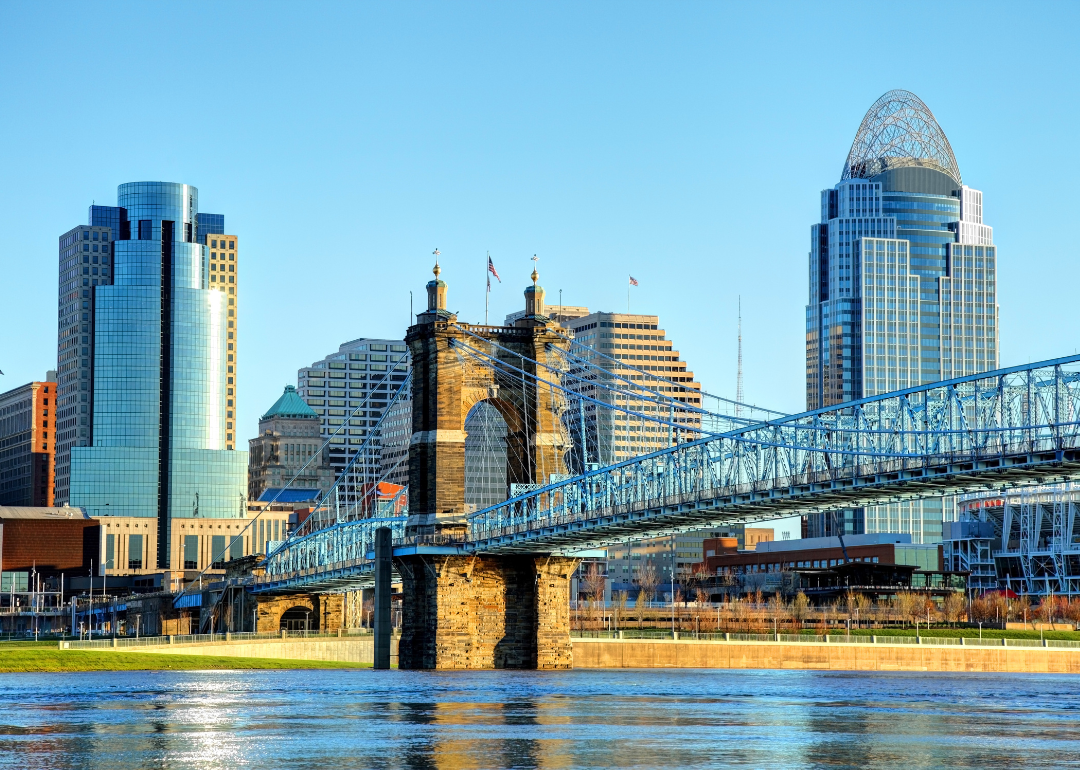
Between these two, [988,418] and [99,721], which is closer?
[99,721]

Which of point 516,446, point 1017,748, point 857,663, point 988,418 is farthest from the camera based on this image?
point 857,663

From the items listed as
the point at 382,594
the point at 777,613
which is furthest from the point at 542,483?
the point at 777,613

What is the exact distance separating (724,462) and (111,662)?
134 ft

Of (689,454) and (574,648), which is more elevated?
(689,454)

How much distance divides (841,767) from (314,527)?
6154 inches

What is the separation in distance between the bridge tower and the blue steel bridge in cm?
21

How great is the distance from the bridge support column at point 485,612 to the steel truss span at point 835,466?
3282 mm

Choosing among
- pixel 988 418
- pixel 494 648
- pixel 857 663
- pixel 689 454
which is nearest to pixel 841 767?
pixel 988 418

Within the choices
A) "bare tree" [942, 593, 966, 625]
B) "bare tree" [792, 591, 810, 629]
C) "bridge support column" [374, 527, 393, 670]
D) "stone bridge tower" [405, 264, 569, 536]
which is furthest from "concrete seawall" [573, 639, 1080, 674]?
"bare tree" [942, 593, 966, 625]

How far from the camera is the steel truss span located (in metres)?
78.2

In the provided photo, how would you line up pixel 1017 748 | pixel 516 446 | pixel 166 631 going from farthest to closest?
1. pixel 166 631
2. pixel 516 446
3. pixel 1017 748

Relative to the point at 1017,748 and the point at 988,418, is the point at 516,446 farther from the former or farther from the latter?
the point at 1017,748

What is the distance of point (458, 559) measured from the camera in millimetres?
113812

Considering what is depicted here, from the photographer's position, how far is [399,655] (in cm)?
11581
